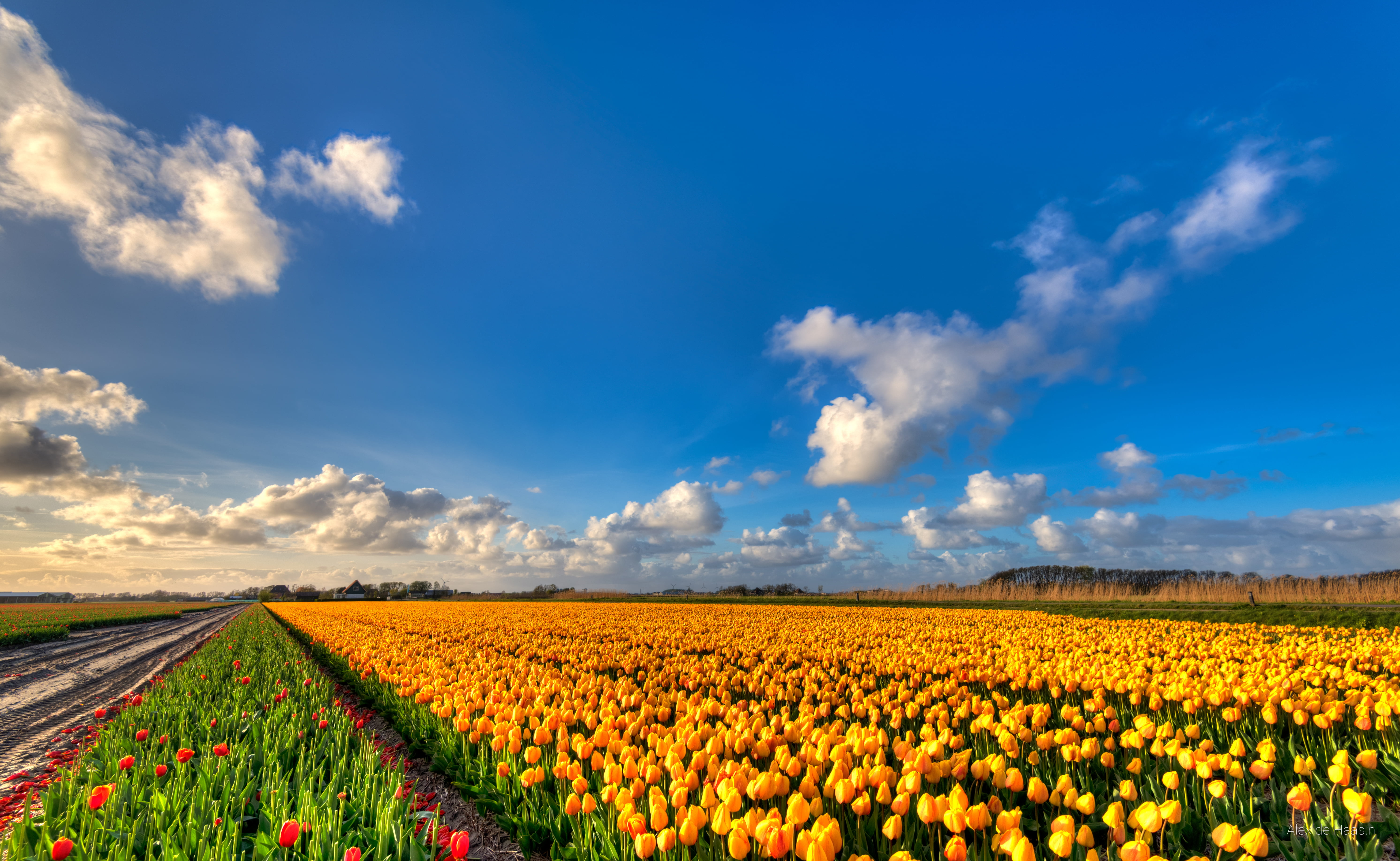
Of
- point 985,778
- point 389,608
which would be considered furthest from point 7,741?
point 389,608

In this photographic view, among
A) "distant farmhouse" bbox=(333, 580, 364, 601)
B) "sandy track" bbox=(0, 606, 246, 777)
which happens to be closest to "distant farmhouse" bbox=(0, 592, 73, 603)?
"distant farmhouse" bbox=(333, 580, 364, 601)

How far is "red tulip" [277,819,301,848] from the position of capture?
298cm

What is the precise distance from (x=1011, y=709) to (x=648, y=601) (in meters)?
50.7

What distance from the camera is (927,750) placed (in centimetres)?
395

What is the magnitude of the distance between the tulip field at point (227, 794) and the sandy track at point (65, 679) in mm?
1695

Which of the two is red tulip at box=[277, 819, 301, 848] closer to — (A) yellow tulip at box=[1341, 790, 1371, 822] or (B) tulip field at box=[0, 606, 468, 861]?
(B) tulip field at box=[0, 606, 468, 861]

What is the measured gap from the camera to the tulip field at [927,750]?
10.7 feet

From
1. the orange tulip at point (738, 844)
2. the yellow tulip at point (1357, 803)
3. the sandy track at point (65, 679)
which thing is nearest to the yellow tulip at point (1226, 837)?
the yellow tulip at point (1357, 803)

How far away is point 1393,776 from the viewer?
4637 mm

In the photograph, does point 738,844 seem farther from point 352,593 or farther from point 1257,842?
point 352,593

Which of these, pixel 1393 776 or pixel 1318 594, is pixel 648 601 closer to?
pixel 1318 594

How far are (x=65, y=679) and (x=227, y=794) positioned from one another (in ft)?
62.3

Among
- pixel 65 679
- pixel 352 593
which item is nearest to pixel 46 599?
pixel 352 593

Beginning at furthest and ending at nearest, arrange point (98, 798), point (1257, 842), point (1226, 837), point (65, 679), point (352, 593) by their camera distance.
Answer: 1. point (352, 593)
2. point (65, 679)
3. point (98, 798)
4. point (1226, 837)
5. point (1257, 842)
